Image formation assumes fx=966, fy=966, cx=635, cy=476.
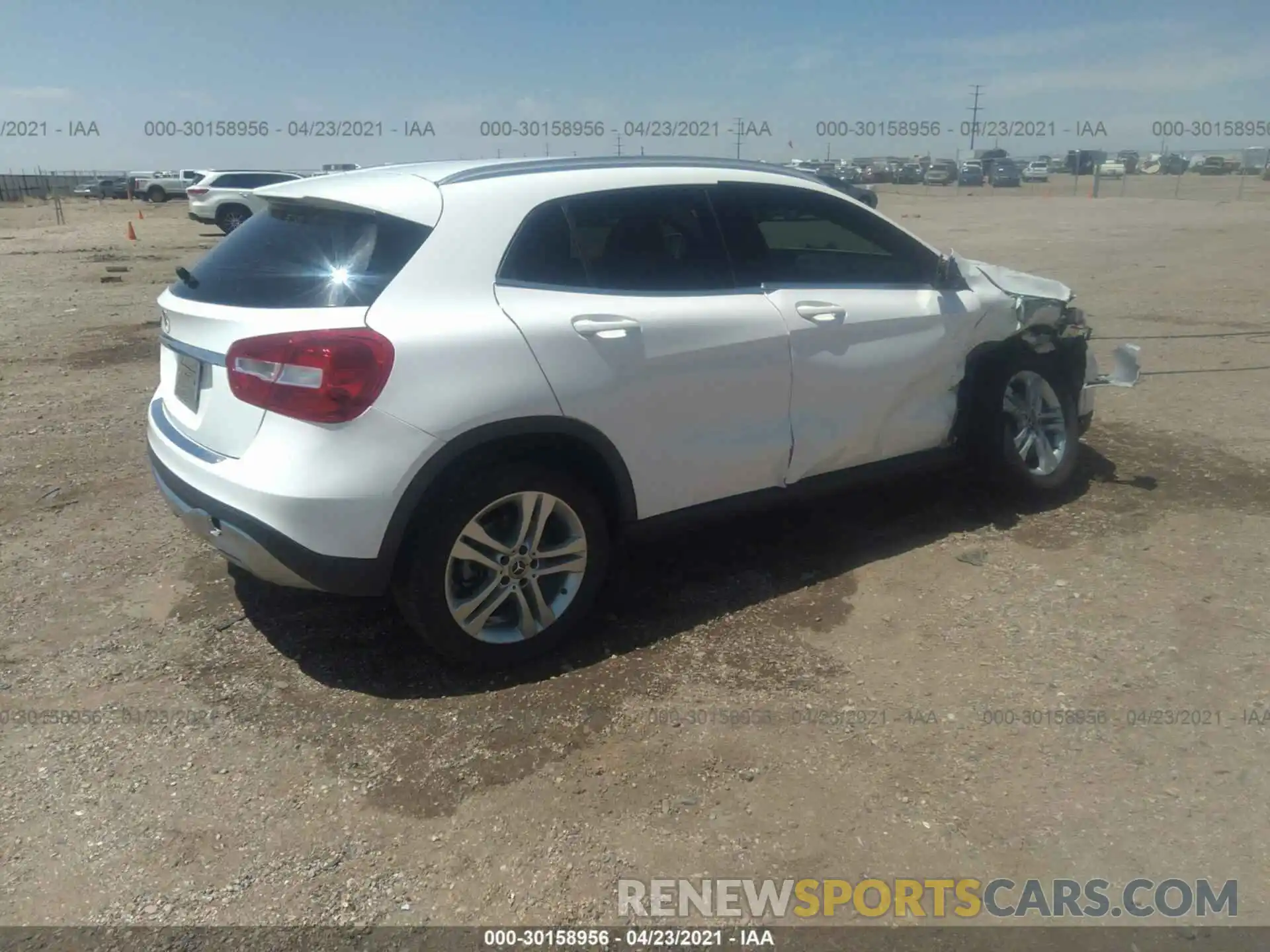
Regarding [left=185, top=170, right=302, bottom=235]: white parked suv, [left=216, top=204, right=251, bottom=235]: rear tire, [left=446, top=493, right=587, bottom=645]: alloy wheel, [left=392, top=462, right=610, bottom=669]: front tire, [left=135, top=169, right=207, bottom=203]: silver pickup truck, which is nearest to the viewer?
[left=392, top=462, right=610, bottom=669]: front tire

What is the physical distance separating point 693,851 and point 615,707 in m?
0.75

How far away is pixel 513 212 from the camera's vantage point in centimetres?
346

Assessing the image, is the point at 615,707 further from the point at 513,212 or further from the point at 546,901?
the point at 513,212

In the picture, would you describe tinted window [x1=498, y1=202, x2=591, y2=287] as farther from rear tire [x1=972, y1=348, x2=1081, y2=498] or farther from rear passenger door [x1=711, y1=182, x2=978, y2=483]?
rear tire [x1=972, y1=348, x2=1081, y2=498]

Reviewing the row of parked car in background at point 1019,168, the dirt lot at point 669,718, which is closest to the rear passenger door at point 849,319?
the dirt lot at point 669,718

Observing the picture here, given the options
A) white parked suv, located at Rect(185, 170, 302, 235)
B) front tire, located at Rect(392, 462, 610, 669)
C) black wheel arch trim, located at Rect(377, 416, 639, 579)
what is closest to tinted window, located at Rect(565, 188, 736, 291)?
black wheel arch trim, located at Rect(377, 416, 639, 579)

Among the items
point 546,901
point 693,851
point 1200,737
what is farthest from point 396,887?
point 1200,737

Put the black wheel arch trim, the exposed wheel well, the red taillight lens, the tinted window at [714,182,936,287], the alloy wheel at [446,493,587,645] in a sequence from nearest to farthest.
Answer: the red taillight lens
the black wheel arch trim
the alloy wheel at [446,493,587,645]
the tinted window at [714,182,936,287]
the exposed wheel well

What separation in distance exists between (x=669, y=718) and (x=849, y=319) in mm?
1947

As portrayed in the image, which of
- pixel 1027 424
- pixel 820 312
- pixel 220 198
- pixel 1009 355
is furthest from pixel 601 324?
pixel 220 198

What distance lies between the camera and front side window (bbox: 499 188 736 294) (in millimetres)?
3490

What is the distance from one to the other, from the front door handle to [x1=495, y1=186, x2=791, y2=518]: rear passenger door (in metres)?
0.14

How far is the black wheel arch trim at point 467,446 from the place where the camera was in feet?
10.3
